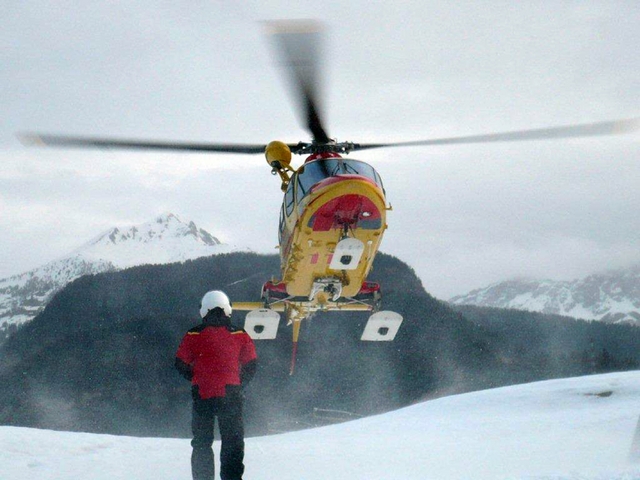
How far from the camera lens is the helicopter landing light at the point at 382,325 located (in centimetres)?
1688

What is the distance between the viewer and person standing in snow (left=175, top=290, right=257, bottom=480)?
738 centimetres

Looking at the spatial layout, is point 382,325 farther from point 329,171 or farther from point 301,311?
point 329,171

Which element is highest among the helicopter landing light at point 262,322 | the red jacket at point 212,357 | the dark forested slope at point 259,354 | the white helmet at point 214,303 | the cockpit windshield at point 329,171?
the dark forested slope at point 259,354

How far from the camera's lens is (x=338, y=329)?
15888 centimetres

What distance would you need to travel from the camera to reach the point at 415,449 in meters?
9.80

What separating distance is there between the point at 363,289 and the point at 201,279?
161 metres

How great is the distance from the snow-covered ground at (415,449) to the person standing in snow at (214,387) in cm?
125

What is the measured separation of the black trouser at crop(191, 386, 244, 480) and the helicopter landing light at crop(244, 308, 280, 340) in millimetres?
9221

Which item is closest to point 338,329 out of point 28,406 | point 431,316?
point 431,316

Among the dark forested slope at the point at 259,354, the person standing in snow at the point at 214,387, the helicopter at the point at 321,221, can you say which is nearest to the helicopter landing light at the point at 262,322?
the helicopter at the point at 321,221

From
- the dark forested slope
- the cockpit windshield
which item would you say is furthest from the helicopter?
the dark forested slope

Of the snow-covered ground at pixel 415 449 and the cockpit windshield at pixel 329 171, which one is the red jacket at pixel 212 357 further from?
the cockpit windshield at pixel 329 171

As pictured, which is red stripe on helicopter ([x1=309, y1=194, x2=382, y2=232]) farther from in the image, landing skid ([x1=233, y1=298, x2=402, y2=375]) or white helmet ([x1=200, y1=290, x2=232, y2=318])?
white helmet ([x1=200, y1=290, x2=232, y2=318])

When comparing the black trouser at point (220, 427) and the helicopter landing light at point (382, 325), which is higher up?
the helicopter landing light at point (382, 325)
